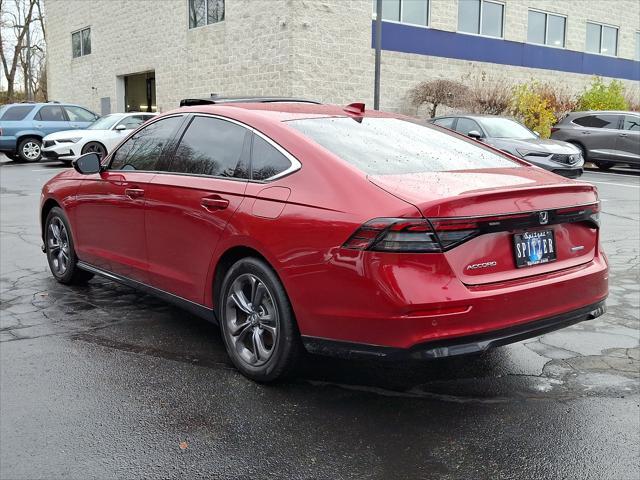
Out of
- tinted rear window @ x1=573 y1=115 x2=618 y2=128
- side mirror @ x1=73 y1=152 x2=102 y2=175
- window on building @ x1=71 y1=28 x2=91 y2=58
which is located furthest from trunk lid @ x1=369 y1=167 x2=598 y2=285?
window on building @ x1=71 y1=28 x2=91 y2=58

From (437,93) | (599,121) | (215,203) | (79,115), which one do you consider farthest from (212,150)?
(437,93)

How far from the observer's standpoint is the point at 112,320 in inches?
194

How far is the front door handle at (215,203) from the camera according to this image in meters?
3.87

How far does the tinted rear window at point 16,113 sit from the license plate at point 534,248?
19.7 m

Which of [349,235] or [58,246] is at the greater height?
[349,235]

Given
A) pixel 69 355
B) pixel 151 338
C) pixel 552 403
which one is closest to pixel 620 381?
pixel 552 403

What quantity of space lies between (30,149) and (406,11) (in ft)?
44.3

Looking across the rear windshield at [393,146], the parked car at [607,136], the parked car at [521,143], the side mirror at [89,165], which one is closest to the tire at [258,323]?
the rear windshield at [393,146]

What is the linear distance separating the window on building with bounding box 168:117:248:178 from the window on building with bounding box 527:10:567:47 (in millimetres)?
26349

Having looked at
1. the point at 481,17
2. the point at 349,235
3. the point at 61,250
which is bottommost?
the point at 61,250

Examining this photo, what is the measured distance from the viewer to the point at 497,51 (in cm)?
2669

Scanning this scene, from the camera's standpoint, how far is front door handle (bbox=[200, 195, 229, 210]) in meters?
3.87

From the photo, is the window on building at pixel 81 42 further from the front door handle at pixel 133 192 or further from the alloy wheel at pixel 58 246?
the front door handle at pixel 133 192

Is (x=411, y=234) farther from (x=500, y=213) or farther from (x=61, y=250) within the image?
(x=61, y=250)
